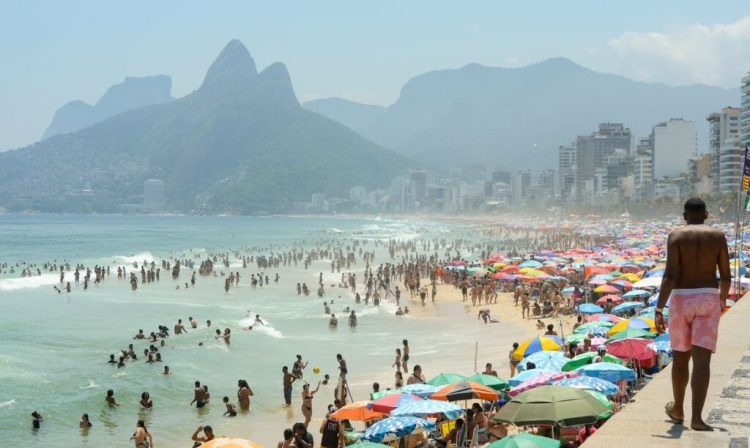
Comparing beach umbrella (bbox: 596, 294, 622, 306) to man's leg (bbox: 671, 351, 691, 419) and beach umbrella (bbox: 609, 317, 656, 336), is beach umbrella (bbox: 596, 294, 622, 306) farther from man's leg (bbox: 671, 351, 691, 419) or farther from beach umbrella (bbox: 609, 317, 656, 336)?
man's leg (bbox: 671, 351, 691, 419)

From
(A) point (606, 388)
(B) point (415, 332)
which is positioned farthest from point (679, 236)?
(B) point (415, 332)

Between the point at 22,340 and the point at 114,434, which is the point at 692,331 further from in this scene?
the point at 22,340

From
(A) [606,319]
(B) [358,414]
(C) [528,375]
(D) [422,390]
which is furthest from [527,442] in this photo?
(A) [606,319]

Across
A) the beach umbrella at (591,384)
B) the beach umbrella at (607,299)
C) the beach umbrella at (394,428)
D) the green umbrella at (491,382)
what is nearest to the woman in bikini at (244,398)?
the green umbrella at (491,382)

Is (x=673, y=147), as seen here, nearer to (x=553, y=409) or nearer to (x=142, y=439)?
(x=142, y=439)

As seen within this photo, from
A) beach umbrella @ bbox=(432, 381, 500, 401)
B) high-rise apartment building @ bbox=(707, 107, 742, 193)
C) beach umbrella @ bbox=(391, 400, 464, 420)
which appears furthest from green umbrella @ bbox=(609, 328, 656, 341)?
high-rise apartment building @ bbox=(707, 107, 742, 193)

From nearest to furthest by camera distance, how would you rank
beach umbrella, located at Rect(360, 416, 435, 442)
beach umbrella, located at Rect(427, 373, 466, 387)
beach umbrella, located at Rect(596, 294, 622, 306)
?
1. beach umbrella, located at Rect(360, 416, 435, 442)
2. beach umbrella, located at Rect(427, 373, 466, 387)
3. beach umbrella, located at Rect(596, 294, 622, 306)
